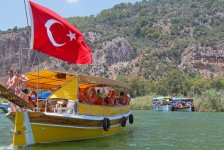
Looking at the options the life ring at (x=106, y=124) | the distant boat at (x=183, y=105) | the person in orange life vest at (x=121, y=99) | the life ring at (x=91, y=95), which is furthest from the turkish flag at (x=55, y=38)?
the distant boat at (x=183, y=105)

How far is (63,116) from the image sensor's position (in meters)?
19.9

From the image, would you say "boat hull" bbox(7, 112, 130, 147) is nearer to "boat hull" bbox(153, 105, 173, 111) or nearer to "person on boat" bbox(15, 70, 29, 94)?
"person on boat" bbox(15, 70, 29, 94)

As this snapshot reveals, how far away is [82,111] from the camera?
21078 mm

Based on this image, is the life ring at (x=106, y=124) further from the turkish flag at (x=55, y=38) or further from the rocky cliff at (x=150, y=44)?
the rocky cliff at (x=150, y=44)

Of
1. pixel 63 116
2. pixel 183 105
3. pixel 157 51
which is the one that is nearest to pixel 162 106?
pixel 183 105

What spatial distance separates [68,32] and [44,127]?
4628mm

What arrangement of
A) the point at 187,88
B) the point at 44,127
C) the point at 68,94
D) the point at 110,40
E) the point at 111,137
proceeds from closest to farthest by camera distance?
the point at 44,127, the point at 68,94, the point at 111,137, the point at 187,88, the point at 110,40

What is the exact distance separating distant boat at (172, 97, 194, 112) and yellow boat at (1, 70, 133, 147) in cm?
5273

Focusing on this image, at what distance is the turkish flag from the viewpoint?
19438 mm

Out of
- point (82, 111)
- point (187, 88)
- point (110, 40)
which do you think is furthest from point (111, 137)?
point (110, 40)

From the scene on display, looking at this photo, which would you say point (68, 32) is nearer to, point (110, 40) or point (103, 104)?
point (103, 104)

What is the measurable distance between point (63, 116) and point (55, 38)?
367 centimetres

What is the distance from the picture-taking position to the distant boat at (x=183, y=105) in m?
76.4

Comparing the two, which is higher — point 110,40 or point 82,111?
point 110,40
